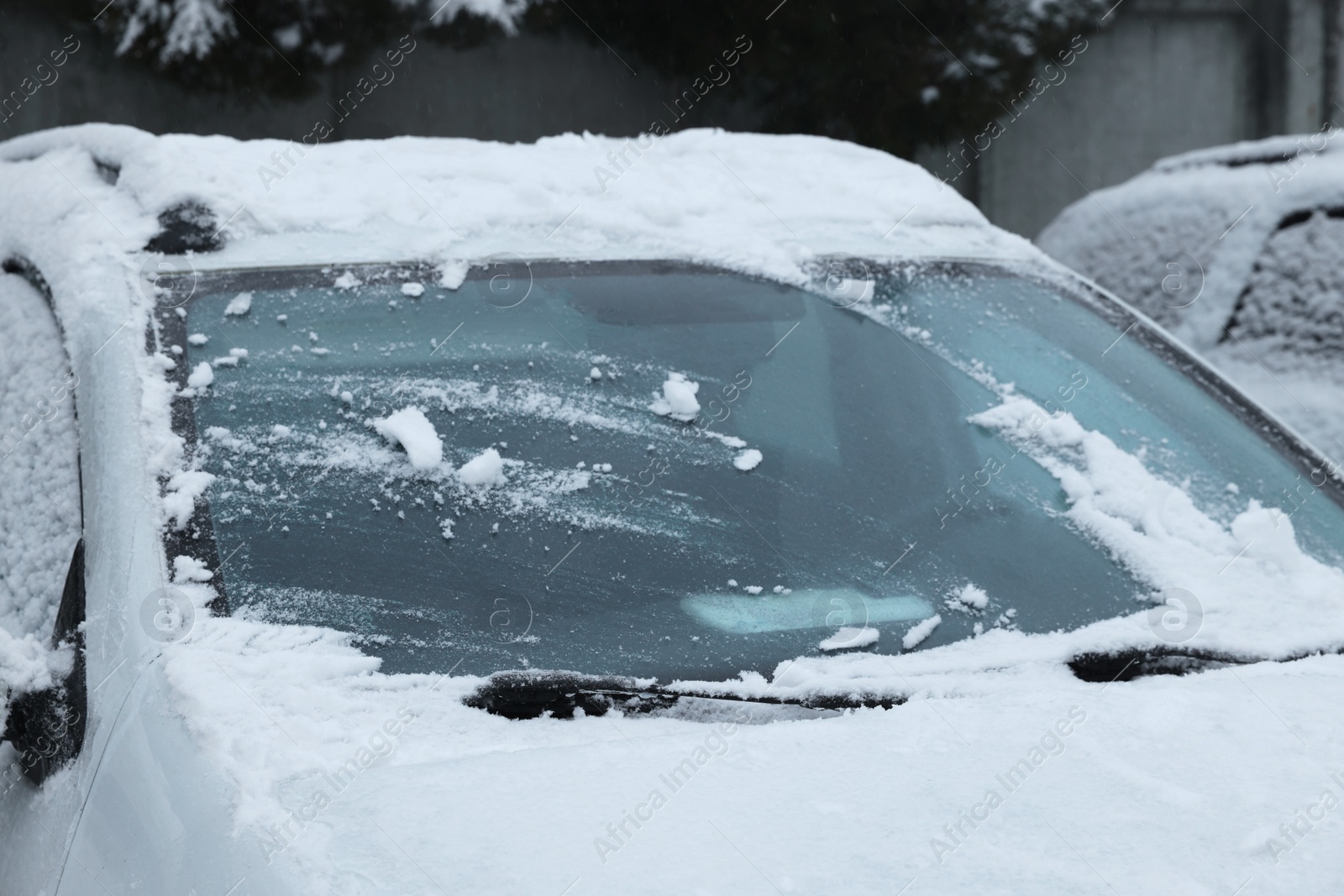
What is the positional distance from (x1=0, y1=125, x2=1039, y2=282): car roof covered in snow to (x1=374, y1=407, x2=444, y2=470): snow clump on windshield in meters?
0.32

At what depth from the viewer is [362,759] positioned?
1374 mm

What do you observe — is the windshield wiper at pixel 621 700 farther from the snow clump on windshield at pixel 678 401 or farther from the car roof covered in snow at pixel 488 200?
the car roof covered in snow at pixel 488 200

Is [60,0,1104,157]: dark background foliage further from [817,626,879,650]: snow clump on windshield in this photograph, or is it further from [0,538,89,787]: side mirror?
[817,626,879,650]: snow clump on windshield

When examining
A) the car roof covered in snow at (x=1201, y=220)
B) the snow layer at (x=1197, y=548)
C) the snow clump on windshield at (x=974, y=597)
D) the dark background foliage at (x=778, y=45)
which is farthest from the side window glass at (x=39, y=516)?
the dark background foliage at (x=778, y=45)

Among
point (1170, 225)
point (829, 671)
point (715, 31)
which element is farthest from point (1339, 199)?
point (715, 31)

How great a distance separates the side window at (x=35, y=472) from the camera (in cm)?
170

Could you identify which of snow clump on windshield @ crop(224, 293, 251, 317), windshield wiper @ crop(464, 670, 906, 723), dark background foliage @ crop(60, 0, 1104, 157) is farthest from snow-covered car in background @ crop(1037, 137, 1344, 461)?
dark background foliage @ crop(60, 0, 1104, 157)

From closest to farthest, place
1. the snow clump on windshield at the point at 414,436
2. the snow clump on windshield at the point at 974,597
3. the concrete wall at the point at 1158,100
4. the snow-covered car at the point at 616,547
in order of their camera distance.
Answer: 1. the snow-covered car at the point at 616,547
2. the snow clump on windshield at the point at 414,436
3. the snow clump on windshield at the point at 974,597
4. the concrete wall at the point at 1158,100

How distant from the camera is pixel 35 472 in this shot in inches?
71.6

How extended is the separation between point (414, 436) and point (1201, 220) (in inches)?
128

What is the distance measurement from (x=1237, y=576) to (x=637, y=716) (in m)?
1.04

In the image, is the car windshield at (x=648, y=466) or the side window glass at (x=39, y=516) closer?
the side window glass at (x=39, y=516)

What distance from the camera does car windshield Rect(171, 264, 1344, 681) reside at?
1.64 m

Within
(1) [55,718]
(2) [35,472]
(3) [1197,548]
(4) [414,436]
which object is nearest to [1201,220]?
(3) [1197,548]
